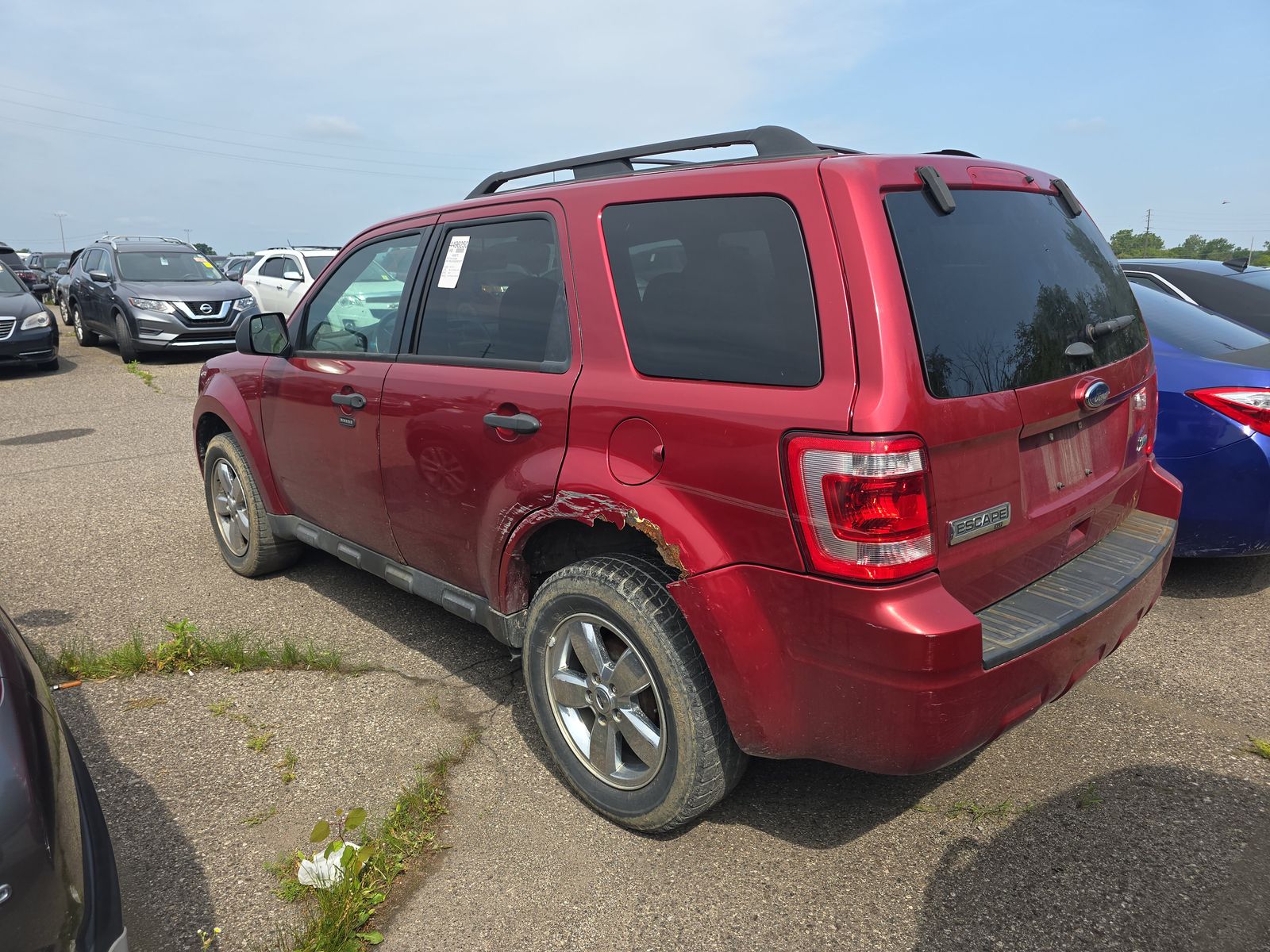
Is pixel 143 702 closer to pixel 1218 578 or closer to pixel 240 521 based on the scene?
pixel 240 521

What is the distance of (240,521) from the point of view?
4.93 metres

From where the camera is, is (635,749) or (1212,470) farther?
(1212,470)

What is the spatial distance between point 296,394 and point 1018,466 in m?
3.09

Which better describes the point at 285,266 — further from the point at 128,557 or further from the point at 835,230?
the point at 835,230

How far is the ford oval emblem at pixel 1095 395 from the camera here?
8.68 feet

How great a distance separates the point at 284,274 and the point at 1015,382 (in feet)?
52.8

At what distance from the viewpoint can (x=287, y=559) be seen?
16.1 feet

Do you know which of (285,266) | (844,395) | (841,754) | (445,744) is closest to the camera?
(844,395)

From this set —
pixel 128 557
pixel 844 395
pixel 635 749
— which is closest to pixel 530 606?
pixel 635 749

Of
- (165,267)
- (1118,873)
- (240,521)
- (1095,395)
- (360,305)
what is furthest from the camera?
(165,267)

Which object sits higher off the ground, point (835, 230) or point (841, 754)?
point (835, 230)

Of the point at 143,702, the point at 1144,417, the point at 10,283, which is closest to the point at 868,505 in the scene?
the point at 1144,417

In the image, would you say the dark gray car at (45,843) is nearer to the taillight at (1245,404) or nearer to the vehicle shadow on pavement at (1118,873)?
Answer: the vehicle shadow on pavement at (1118,873)

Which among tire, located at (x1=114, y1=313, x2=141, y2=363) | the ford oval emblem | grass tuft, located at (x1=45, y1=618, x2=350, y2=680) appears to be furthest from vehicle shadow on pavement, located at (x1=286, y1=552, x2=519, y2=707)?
tire, located at (x1=114, y1=313, x2=141, y2=363)
